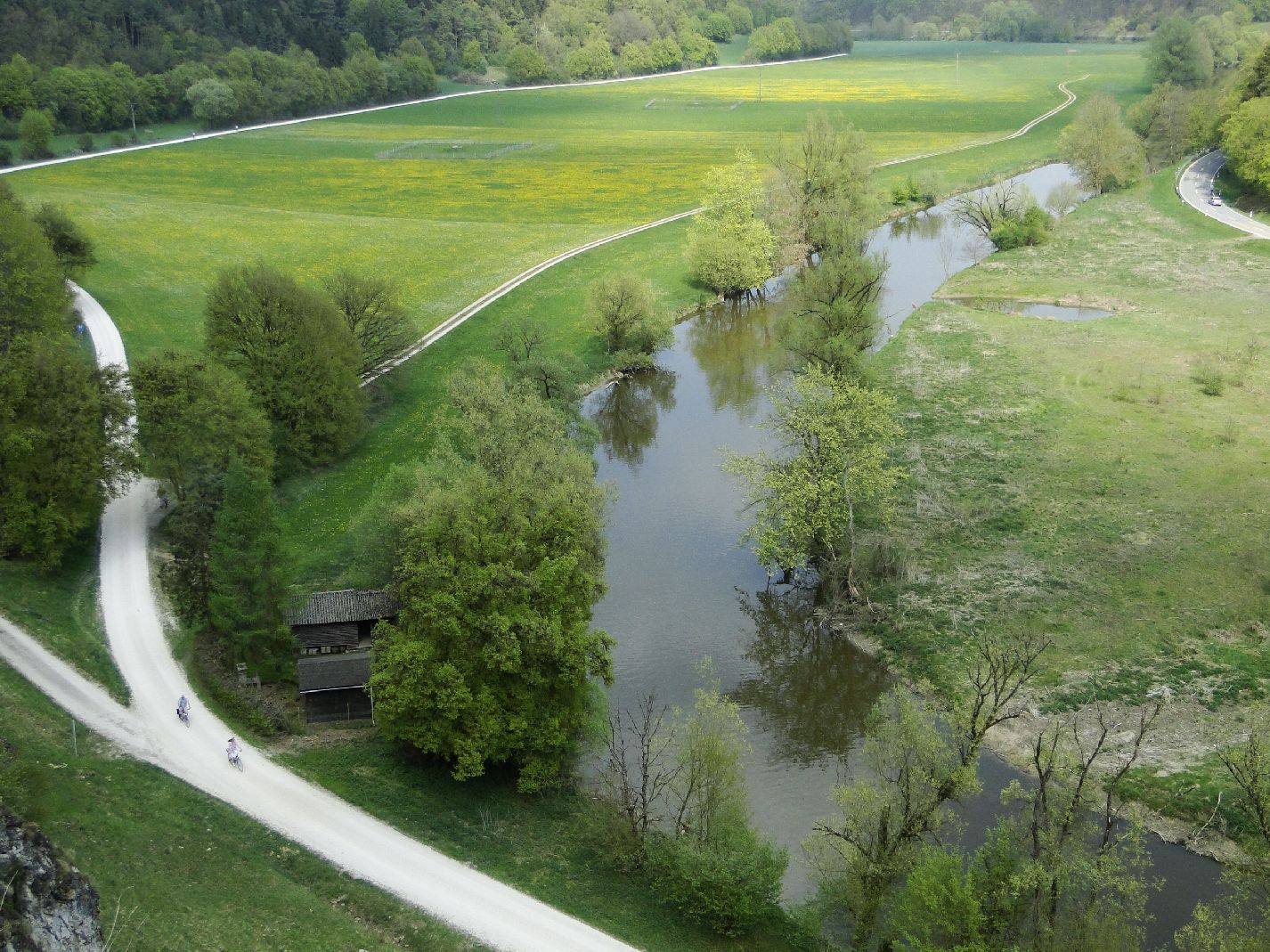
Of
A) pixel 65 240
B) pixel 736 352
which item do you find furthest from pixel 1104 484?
pixel 65 240

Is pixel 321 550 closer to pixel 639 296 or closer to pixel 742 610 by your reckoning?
pixel 742 610

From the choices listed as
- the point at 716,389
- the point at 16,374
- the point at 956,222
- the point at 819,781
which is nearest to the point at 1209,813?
the point at 819,781

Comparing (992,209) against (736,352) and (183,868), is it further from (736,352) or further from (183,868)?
(183,868)

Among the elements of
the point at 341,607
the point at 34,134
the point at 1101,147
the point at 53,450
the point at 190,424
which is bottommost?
the point at 341,607

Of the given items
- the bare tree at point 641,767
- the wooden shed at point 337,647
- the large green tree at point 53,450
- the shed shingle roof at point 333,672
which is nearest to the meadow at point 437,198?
the wooden shed at point 337,647

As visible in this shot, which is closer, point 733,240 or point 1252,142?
point 733,240

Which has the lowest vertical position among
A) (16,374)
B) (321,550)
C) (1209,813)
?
(1209,813)

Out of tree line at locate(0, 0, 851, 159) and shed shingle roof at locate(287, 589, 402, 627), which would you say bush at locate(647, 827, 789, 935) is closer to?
shed shingle roof at locate(287, 589, 402, 627)

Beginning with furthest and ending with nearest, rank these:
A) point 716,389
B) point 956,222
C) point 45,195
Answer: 1. point 45,195
2. point 956,222
3. point 716,389
